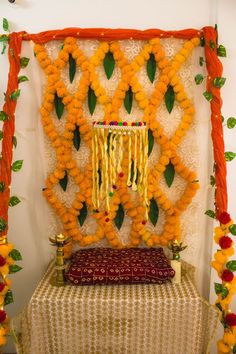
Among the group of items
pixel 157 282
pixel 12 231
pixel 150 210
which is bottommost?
pixel 157 282

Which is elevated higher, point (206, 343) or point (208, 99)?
point (208, 99)

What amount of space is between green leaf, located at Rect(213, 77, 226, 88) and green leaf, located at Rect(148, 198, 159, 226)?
75 centimetres

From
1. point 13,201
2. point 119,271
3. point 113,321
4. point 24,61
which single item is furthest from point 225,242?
point 24,61

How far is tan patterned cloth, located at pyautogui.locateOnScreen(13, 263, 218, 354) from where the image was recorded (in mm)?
1769

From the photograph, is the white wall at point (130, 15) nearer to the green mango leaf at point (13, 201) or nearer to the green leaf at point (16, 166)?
the green leaf at point (16, 166)

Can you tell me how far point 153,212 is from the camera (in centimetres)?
216

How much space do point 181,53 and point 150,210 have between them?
921 mm

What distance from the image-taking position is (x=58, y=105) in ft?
6.66

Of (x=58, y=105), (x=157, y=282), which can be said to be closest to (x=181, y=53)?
(x=58, y=105)

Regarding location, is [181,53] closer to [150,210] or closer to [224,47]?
[224,47]

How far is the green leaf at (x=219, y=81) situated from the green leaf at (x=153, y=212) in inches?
29.6

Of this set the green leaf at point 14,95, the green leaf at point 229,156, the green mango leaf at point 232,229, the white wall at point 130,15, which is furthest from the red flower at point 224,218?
the green leaf at point 14,95

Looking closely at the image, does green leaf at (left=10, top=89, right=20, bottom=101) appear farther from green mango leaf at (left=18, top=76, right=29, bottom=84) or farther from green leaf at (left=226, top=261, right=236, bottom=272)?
green leaf at (left=226, top=261, right=236, bottom=272)

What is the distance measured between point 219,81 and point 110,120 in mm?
623
